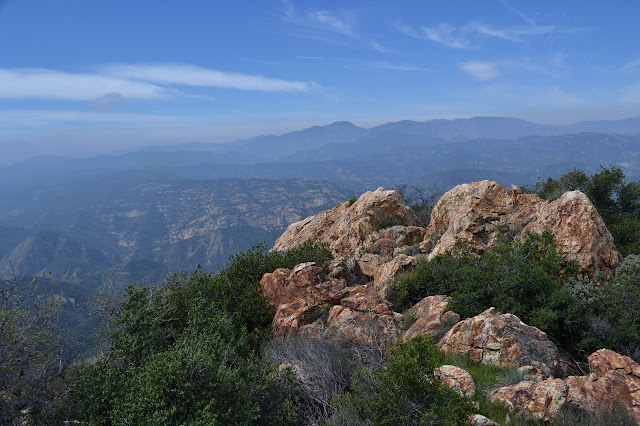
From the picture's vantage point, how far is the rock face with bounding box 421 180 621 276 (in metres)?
12.7

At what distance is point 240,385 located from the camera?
676 cm

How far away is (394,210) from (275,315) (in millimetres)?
12706

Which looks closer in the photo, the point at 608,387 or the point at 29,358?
the point at 608,387

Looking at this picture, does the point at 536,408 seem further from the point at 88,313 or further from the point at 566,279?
the point at 88,313

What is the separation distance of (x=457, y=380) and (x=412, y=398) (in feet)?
4.85

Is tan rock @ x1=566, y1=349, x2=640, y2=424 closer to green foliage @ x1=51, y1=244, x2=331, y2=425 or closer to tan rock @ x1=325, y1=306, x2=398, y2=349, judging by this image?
tan rock @ x1=325, y1=306, x2=398, y2=349

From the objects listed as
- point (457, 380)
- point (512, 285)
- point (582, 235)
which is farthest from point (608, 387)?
point (582, 235)

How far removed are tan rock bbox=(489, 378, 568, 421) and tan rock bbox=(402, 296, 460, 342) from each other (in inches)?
112

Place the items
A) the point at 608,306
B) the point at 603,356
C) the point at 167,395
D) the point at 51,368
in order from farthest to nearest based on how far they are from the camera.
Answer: the point at 608,306, the point at 51,368, the point at 603,356, the point at 167,395

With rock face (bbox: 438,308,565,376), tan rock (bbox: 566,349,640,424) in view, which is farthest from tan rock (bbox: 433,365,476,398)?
tan rock (bbox: 566,349,640,424)

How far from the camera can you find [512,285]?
35.3 ft

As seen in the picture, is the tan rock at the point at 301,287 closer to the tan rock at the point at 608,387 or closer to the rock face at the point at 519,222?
the rock face at the point at 519,222

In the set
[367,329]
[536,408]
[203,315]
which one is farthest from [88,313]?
[536,408]

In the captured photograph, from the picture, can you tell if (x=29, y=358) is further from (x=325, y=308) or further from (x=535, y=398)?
(x=535, y=398)
